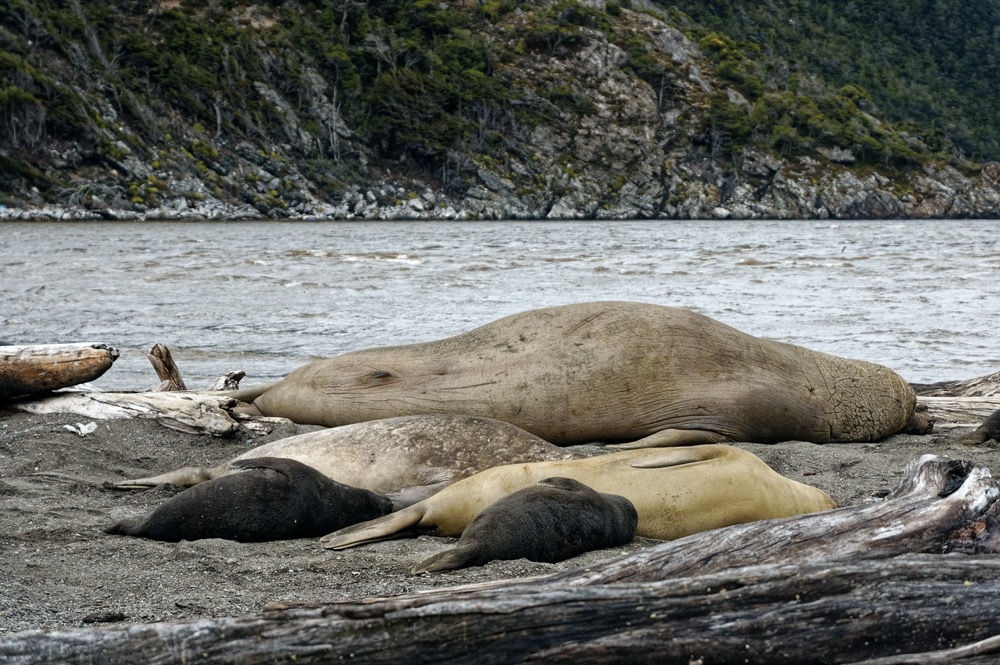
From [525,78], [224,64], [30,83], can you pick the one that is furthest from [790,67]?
[30,83]

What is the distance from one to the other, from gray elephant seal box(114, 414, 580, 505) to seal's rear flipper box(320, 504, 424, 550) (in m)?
0.53

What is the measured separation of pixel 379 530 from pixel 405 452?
3.74ft

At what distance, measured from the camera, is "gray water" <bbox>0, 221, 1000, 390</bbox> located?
38.1ft

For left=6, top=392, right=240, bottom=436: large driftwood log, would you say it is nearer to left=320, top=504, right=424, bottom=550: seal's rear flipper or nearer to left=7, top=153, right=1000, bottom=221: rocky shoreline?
left=320, top=504, right=424, bottom=550: seal's rear flipper

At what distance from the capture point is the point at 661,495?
484 centimetres

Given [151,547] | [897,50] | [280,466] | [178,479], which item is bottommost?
[178,479]

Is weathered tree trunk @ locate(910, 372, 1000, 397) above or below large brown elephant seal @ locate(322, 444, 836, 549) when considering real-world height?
below

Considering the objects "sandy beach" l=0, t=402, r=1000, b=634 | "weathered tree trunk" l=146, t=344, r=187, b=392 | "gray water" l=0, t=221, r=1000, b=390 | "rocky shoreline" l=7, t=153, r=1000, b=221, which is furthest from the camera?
"rocky shoreline" l=7, t=153, r=1000, b=221

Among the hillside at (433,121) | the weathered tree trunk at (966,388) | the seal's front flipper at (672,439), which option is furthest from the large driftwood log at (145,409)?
the hillside at (433,121)

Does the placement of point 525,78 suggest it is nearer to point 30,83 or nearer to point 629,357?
point 30,83

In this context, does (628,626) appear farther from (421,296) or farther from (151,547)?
(421,296)

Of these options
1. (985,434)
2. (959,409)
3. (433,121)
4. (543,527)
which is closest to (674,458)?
(543,527)

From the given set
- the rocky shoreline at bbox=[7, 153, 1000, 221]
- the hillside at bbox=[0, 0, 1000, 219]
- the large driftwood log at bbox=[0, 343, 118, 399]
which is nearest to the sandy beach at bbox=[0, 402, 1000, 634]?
the large driftwood log at bbox=[0, 343, 118, 399]

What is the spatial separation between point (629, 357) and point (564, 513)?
8.09ft
